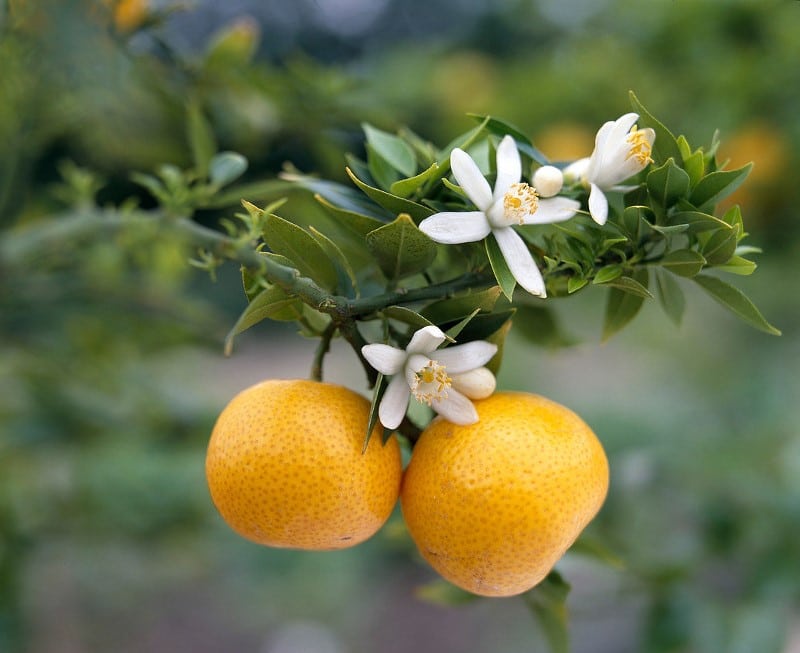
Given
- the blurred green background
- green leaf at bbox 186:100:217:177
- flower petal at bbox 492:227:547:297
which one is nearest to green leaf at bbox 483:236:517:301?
flower petal at bbox 492:227:547:297

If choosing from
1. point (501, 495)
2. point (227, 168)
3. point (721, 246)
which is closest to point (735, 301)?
point (721, 246)

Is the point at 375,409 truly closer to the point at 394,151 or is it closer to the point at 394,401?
the point at 394,401

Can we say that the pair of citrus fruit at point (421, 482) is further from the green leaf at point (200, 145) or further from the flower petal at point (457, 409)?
the green leaf at point (200, 145)

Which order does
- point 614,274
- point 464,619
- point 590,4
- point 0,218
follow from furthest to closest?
point 464,619 → point 590,4 → point 0,218 → point 614,274

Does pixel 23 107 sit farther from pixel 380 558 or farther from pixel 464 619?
pixel 464 619

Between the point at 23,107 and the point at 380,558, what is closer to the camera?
the point at 23,107

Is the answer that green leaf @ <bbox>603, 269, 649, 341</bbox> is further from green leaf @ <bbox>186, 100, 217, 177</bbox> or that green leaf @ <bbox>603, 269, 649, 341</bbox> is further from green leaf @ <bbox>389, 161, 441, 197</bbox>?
green leaf @ <bbox>186, 100, 217, 177</bbox>

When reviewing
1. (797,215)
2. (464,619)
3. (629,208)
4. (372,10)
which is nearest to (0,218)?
(629,208)
